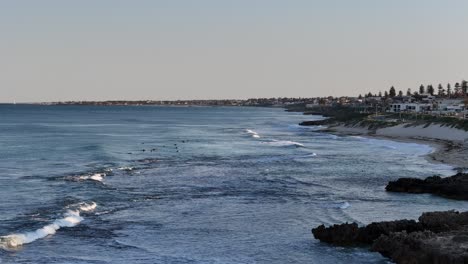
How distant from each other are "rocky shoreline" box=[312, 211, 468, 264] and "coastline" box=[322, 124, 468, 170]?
26.0m

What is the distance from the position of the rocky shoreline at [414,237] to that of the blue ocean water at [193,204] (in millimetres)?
610

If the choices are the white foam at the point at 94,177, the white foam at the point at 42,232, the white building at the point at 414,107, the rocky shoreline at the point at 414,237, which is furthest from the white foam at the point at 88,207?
the white building at the point at 414,107

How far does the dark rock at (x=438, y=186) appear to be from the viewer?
35312mm

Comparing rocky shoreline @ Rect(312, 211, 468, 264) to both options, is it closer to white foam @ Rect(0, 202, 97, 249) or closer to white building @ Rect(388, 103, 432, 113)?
white foam @ Rect(0, 202, 97, 249)

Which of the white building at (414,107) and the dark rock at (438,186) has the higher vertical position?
the white building at (414,107)

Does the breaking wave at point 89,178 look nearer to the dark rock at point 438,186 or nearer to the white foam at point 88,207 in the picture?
the white foam at point 88,207

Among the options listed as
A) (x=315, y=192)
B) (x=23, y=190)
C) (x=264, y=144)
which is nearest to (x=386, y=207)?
(x=315, y=192)

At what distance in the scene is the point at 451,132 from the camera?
84438 mm

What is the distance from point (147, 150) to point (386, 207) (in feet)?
142

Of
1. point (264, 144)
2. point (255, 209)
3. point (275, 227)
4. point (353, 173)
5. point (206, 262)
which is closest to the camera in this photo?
point (206, 262)

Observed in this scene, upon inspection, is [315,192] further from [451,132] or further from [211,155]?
[451,132]

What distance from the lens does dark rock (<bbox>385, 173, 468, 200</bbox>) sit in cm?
3531

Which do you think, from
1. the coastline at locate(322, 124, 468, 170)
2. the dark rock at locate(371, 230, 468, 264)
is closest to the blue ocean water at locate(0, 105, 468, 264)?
the dark rock at locate(371, 230, 468, 264)

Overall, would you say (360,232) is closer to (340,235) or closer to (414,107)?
(340,235)
